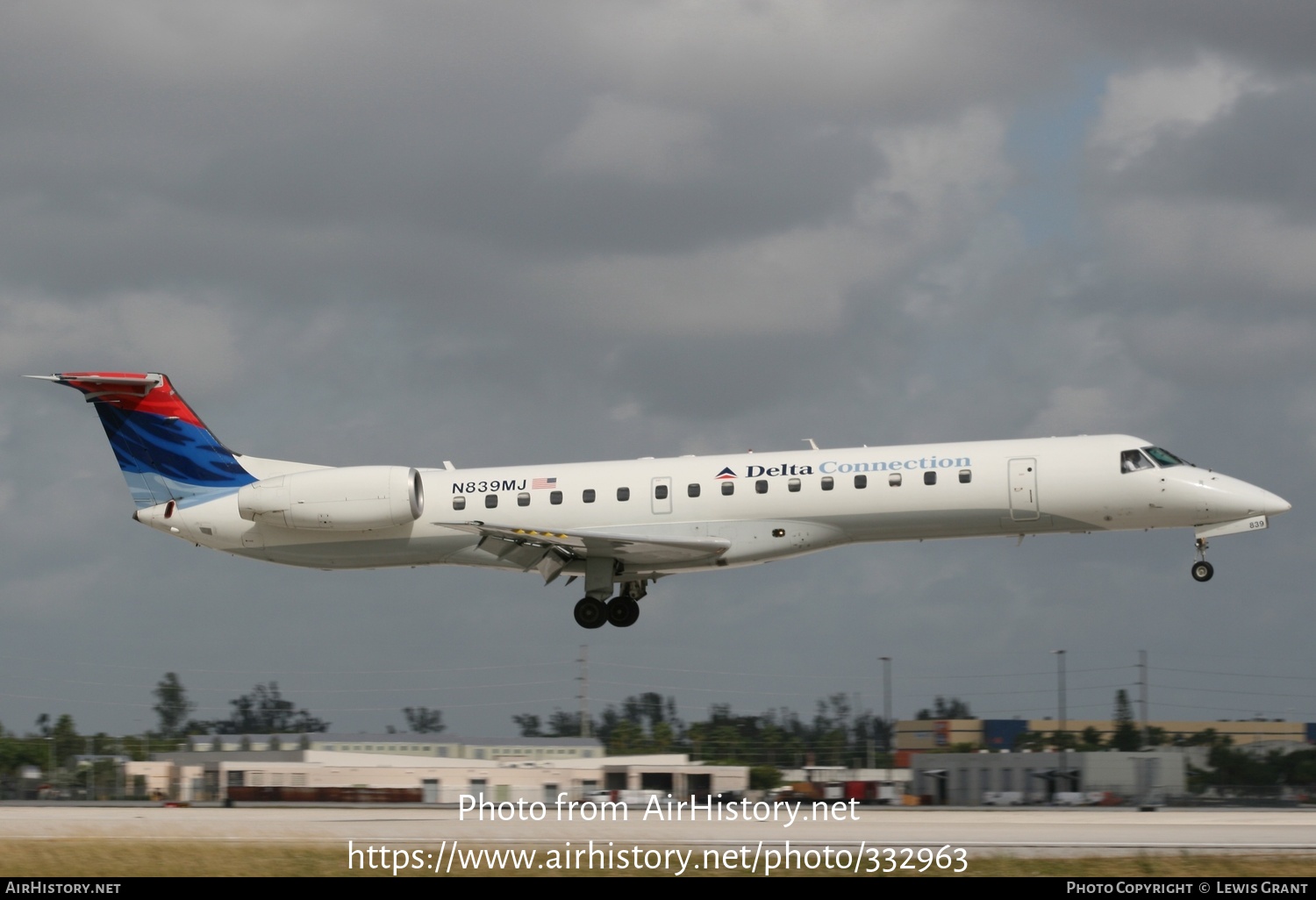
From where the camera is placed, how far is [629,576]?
3108 cm

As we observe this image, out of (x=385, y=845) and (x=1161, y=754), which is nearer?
(x=385, y=845)

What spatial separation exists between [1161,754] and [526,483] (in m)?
25.1

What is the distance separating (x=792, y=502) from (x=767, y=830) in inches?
282

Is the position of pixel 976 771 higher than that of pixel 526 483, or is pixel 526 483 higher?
pixel 526 483

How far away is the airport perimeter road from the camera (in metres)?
21.4

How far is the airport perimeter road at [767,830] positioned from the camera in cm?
2142

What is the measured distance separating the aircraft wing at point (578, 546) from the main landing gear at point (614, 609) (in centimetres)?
98

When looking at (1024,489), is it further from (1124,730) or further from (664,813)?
(1124,730)

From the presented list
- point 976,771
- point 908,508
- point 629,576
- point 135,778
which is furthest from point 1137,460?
point 135,778

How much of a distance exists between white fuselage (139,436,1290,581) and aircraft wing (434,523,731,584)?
0.33ft

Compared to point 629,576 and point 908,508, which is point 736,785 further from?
point 908,508

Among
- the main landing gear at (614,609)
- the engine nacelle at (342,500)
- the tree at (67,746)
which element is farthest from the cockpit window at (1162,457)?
the tree at (67,746)

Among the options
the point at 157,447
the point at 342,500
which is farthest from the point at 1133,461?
the point at 157,447
